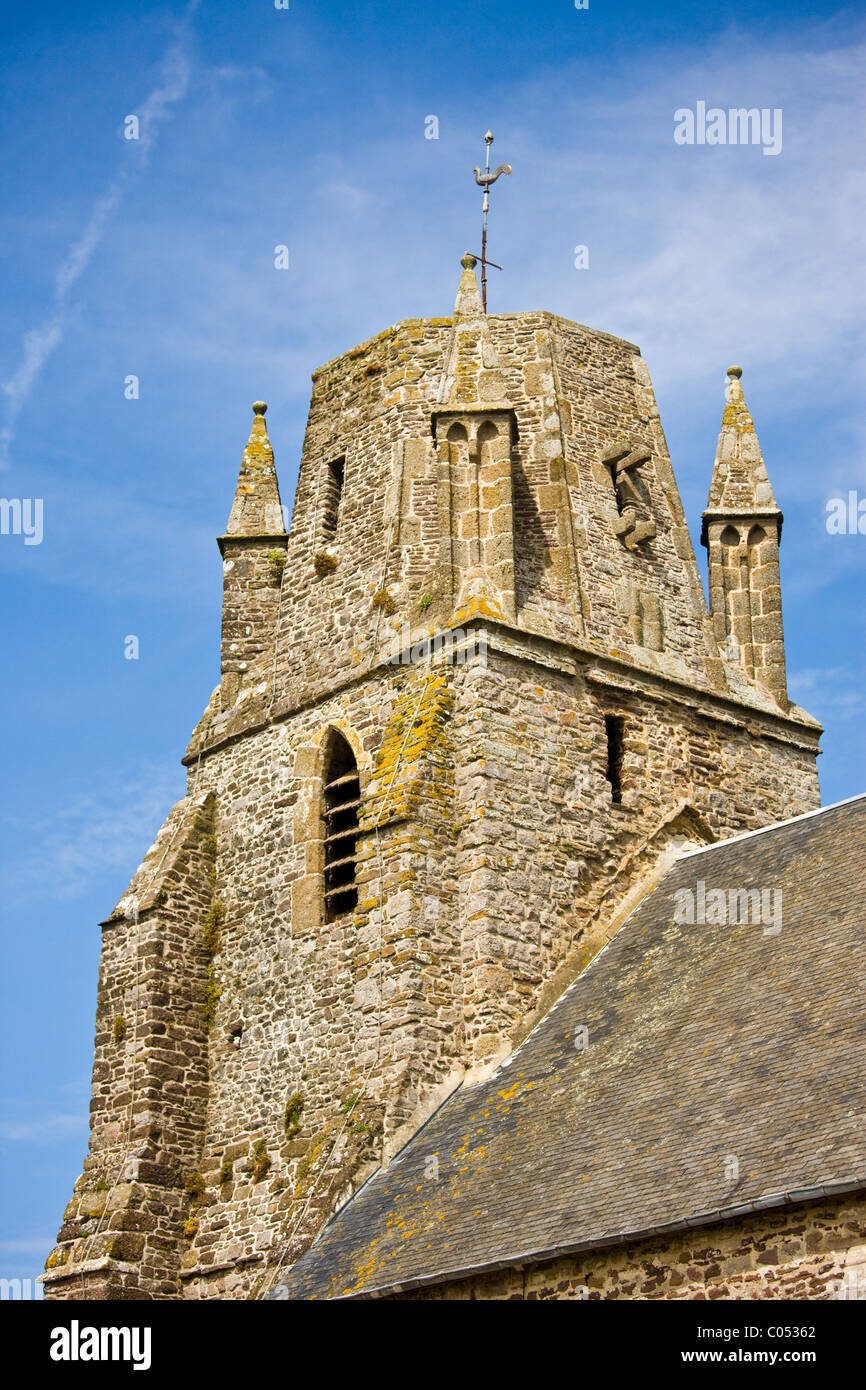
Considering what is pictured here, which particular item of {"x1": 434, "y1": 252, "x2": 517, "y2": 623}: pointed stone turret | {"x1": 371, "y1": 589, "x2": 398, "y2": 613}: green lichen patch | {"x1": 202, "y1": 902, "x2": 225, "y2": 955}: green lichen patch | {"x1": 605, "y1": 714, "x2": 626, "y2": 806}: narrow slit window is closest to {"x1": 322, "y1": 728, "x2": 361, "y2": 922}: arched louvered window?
{"x1": 371, "y1": 589, "x2": 398, "y2": 613}: green lichen patch

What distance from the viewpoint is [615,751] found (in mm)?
20938

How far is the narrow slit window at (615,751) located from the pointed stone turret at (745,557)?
2.43 metres

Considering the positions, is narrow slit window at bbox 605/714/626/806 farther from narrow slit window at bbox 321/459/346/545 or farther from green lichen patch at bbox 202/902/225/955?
green lichen patch at bbox 202/902/225/955

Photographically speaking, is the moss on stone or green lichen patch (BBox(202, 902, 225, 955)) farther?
green lichen patch (BBox(202, 902, 225, 955))

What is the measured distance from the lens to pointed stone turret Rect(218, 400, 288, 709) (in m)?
23.4

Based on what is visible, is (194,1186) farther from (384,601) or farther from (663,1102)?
(663,1102)

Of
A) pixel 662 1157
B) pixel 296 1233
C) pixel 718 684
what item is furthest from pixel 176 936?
pixel 662 1157

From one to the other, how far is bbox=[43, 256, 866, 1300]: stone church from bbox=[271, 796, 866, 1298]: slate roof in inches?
1.6

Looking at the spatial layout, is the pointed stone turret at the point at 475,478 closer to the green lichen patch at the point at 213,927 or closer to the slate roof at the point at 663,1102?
the slate roof at the point at 663,1102

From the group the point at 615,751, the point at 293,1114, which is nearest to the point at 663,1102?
the point at 293,1114

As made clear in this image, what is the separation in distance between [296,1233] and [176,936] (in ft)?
15.8

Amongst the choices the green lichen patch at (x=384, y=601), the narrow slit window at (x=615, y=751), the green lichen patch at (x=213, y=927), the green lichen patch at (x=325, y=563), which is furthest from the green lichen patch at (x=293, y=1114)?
the green lichen patch at (x=325, y=563)

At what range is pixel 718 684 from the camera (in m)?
22.2
